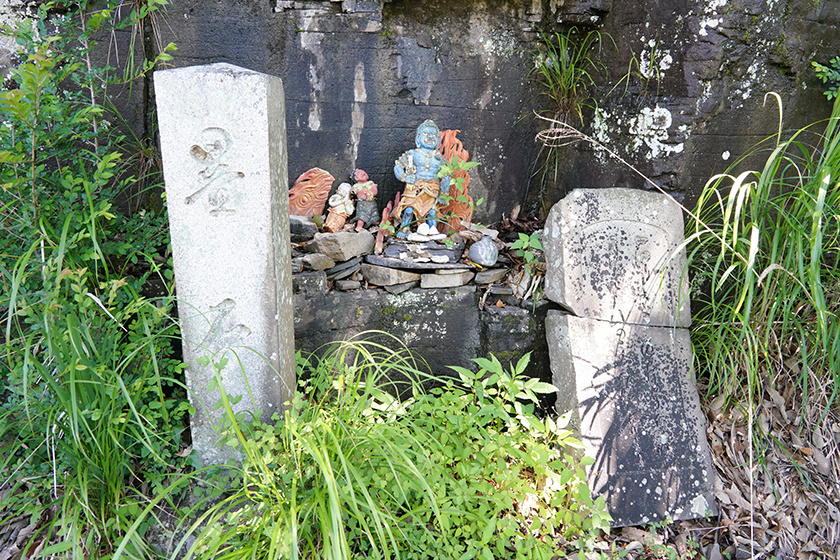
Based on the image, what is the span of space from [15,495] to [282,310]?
1143 millimetres

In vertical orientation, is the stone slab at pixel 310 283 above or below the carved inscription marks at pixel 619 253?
below

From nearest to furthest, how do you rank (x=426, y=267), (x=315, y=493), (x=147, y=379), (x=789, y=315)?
1. (x=315, y=493)
2. (x=147, y=379)
3. (x=789, y=315)
4. (x=426, y=267)

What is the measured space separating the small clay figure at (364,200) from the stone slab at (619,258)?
0.97 metres

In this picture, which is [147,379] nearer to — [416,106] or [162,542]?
[162,542]

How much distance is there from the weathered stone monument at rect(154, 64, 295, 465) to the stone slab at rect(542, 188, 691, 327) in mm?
1250

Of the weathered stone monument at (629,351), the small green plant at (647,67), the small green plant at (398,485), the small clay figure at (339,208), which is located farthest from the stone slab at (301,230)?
the small green plant at (647,67)

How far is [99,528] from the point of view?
6.08 ft

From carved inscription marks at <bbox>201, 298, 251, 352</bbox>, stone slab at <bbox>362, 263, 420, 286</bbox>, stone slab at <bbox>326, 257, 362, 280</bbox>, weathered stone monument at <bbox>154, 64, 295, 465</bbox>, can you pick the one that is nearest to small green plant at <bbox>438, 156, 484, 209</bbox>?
stone slab at <bbox>362, 263, 420, 286</bbox>

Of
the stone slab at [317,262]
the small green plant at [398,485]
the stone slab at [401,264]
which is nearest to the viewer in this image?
the small green plant at [398,485]

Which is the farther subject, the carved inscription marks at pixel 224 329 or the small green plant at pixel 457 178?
the small green plant at pixel 457 178

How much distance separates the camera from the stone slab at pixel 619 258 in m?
2.45

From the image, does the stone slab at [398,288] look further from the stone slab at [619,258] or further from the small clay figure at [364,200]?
the stone slab at [619,258]

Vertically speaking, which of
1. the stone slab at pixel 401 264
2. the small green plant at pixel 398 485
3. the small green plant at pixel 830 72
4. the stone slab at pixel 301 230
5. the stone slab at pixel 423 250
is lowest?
the small green plant at pixel 398 485

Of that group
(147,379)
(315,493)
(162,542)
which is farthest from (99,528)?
(315,493)
